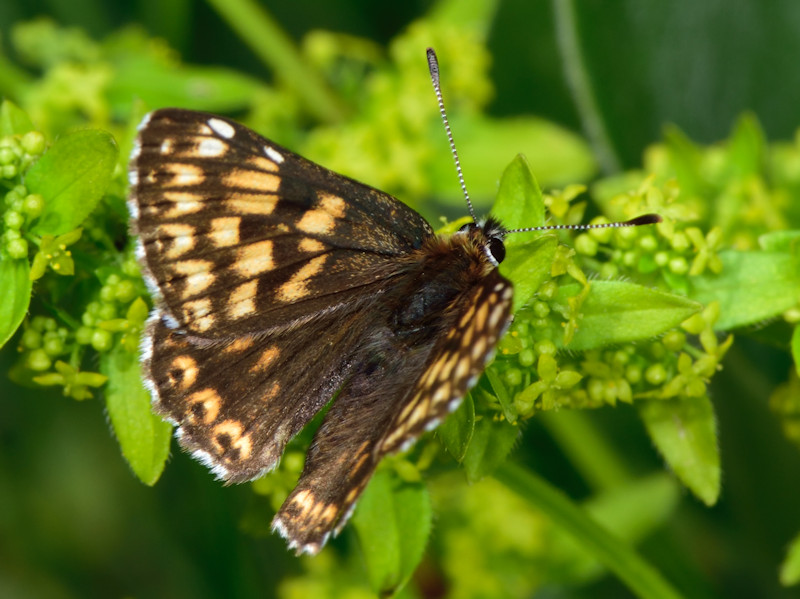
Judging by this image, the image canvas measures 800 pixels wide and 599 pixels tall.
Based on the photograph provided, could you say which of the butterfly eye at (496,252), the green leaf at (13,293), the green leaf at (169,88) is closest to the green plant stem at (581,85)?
the green leaf at (169,88)

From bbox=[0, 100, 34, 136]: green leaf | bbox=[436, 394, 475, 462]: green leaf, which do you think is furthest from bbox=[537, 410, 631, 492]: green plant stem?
bbox=[0, 100, 34, 136]: green leaf

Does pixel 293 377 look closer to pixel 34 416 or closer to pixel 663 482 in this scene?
pixel 663 482

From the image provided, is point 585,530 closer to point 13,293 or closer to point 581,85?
point 13,293

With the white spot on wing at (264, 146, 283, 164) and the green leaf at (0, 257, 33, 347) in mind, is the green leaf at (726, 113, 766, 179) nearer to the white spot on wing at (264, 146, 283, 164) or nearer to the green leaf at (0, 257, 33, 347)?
the white spot on wing at (264, 146, 283, 164)

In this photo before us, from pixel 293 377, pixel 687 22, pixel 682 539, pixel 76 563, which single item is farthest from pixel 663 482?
pixel 76 563

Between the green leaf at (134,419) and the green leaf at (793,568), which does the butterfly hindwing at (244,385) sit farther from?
the green leaf at (793,568)

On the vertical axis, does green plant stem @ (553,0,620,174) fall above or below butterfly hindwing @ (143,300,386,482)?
below
